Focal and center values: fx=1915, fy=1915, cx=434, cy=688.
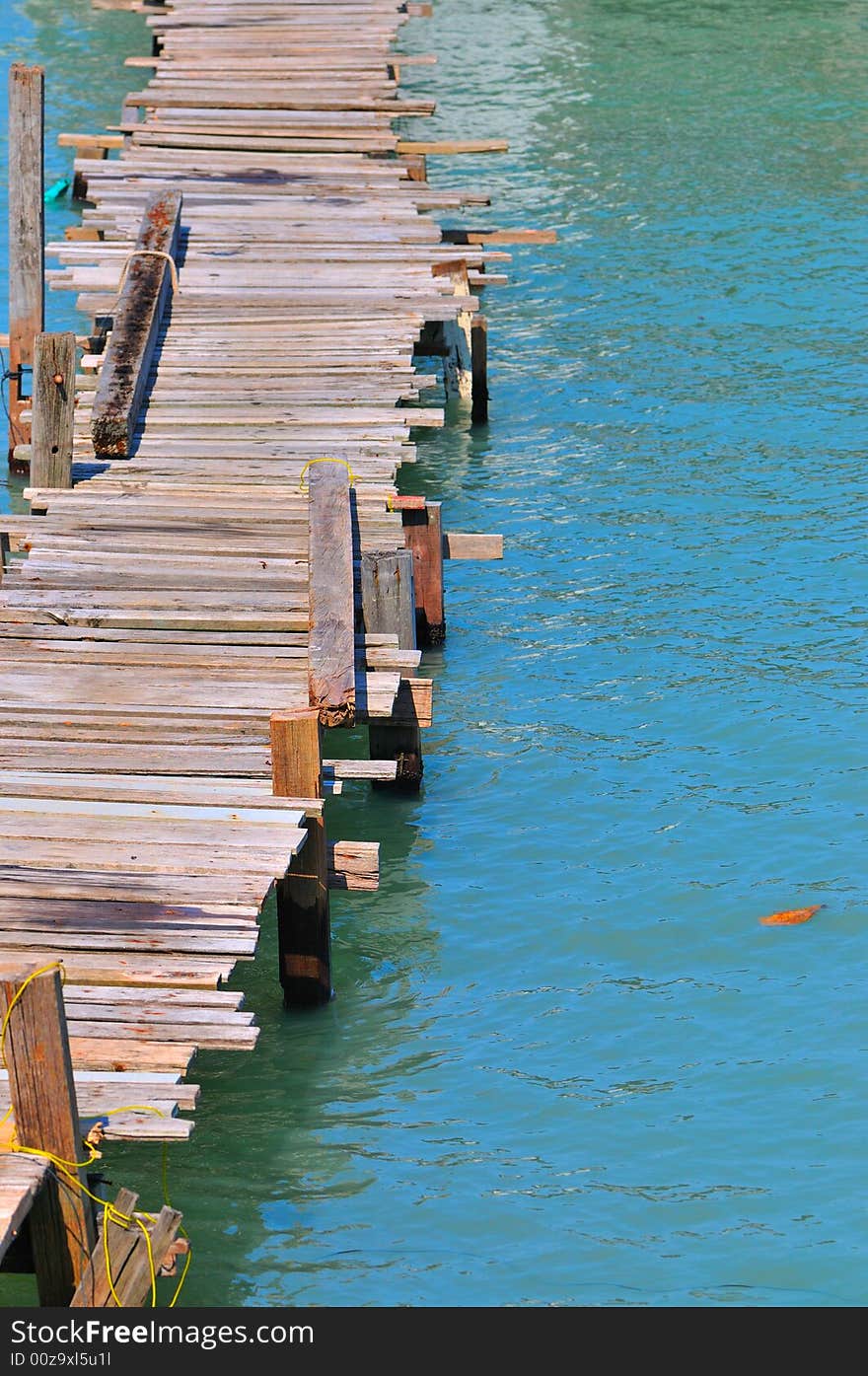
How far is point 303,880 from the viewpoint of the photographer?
31.0 ft

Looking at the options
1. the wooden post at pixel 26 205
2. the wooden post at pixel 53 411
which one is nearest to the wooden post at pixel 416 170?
the wooden post at pixel 26 205

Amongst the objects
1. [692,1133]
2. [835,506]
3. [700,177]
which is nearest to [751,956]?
[692,1133]

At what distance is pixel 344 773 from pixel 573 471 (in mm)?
7249

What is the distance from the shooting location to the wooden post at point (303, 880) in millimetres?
9391

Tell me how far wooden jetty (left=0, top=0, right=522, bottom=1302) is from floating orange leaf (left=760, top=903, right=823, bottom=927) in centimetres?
224

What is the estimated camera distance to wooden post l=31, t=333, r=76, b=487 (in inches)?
496

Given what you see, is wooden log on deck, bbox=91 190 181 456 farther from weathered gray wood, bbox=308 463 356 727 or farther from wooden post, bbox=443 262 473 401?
wooden post, bbox=443 262 473 401

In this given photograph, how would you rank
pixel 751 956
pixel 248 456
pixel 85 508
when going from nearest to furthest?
pixel 751 956
pixel 85 508
pixel 248 456

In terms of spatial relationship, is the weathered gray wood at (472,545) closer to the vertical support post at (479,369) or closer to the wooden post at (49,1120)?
the vertical support post at (479,369)

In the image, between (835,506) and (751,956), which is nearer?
(751,956)

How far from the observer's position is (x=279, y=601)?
11750mm

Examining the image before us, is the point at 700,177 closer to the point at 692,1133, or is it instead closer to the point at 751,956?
the point at 751,956

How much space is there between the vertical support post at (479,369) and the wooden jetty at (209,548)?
3 centimetres
